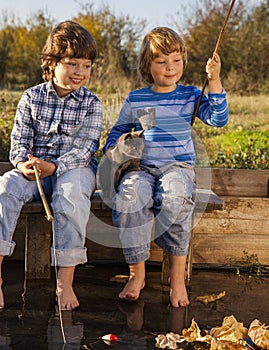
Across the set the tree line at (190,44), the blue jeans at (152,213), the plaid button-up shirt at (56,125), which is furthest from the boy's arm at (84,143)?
the tree line at (190,44)

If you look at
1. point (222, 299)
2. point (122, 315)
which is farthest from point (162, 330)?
point (222, 299)

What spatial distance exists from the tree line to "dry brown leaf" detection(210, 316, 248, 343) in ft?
22.4

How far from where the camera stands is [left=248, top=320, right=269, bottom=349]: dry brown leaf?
8.18 feet

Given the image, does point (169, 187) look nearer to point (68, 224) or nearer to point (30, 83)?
point (68, 224)

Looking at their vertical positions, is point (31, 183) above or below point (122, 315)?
above

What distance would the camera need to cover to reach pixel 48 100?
3.36 m

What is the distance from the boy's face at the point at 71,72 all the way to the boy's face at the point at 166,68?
0.34m

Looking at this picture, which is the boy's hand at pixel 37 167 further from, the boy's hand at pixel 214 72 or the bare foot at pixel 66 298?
the boy's hand at pixel 214 72

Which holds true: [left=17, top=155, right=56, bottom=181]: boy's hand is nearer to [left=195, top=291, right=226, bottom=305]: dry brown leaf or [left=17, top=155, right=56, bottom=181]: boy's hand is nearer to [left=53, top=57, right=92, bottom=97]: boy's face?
[left=53, top=57, right=92, bottom=97]: boy's face

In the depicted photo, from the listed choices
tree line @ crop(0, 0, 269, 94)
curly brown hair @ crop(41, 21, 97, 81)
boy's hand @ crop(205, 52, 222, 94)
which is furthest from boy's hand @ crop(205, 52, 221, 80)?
tree line @ crop(0, 0, 269, 94)

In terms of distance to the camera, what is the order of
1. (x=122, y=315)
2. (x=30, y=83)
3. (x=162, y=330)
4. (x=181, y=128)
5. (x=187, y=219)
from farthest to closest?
(x=30, y=83)
(x=181, y=128)
(x=187, y=219)
(x=122, y=315)
(x=162, y=330)

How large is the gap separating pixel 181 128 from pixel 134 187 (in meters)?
0.44

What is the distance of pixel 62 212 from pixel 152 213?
44 cm

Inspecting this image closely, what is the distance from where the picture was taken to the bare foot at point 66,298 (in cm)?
297
